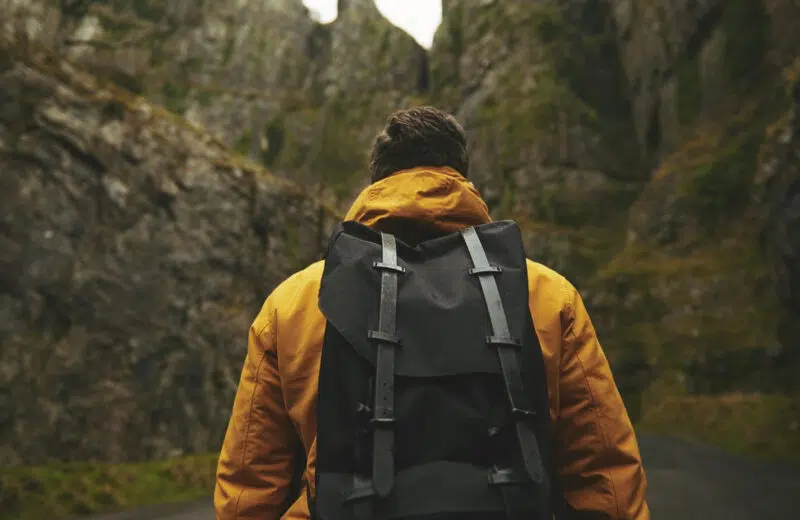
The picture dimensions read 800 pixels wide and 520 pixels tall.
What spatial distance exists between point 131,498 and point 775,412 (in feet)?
61.7

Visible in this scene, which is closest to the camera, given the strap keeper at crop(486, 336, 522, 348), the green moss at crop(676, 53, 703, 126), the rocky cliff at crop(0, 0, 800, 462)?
the strap keeper at crop(486, 336, 522, 348)

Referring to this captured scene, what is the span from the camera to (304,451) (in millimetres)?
2512

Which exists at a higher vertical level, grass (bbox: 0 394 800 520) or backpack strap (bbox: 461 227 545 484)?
backpack strap (bbox: 461 227 545 484)

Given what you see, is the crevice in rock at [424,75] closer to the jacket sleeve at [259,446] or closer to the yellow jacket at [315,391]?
the yellow jacket at [315,391]

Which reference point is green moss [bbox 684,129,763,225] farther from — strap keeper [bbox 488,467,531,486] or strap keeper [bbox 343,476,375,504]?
strap keeper [bbox 343,476,375,504]

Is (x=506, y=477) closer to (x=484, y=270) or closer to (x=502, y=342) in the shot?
(x=502, y=342)

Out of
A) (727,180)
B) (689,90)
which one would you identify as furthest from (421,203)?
(689,90)

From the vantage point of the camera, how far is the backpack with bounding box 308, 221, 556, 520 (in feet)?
6.18

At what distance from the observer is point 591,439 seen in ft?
7.58

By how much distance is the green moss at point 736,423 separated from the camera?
55.1 ft

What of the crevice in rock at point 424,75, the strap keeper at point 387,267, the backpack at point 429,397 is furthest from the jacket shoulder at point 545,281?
the crevice in rock at point 424,75

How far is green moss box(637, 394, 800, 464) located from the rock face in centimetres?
1570

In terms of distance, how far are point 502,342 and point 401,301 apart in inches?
14.8

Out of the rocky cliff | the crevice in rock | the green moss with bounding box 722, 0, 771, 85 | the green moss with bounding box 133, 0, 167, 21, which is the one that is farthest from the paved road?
the green moss with bounding box 133, 0, 167, 21
